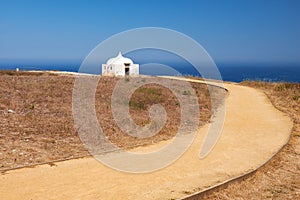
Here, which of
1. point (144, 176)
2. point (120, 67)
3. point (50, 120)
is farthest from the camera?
point (120, 67)

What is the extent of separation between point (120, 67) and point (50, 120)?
2028 cm

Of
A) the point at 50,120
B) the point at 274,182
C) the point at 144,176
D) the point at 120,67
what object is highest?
the point at 120,67

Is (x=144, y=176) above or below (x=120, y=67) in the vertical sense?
below

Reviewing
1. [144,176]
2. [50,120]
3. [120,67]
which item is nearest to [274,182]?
[144,176]

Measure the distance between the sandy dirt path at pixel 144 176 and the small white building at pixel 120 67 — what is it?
21077 millimetres

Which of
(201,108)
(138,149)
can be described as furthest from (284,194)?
(201,108)

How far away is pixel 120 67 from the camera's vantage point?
30422 mm

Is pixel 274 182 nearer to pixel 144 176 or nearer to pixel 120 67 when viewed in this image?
pixel 144 176

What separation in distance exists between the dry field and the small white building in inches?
504

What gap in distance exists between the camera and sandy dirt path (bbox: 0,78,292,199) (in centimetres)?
559

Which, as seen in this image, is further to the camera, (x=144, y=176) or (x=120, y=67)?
(x=120, y=67)

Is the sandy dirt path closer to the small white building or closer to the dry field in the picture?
the dry field

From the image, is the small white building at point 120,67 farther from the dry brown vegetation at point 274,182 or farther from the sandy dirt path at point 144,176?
the dry brown vegetation at point 274,182

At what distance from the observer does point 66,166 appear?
692 cm
